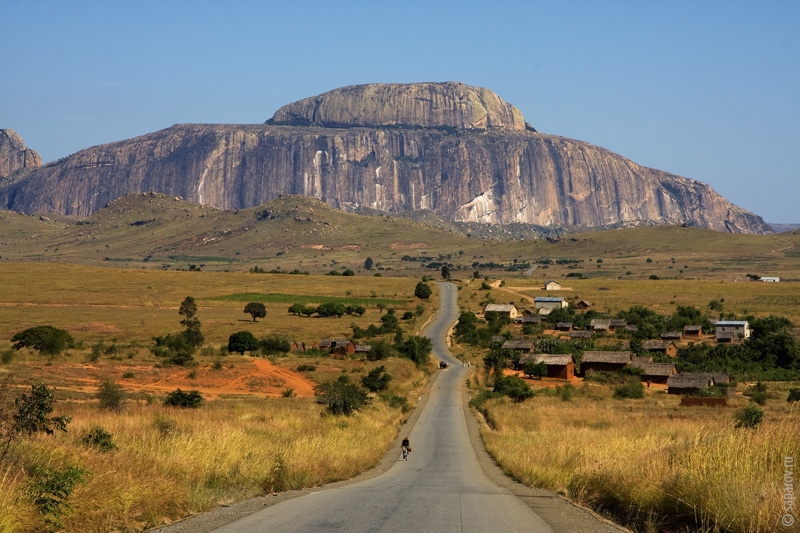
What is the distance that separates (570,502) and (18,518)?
32.0ft

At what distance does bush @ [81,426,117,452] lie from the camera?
15.9m

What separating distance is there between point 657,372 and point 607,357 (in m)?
5.30

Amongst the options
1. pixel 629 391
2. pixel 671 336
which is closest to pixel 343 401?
pixel 629 391

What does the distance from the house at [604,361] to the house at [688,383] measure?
7.42 m

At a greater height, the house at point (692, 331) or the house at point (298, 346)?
the house at point (692, 331)

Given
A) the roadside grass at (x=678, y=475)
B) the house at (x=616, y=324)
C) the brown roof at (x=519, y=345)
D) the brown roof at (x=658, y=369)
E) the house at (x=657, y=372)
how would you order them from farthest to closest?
1. the house at (x=616, y=324)
2. the brown roof at (x=519, y=345)
3. the brown roof at (x=658, y=369)
4. the house at (x=657, y=372)
5. the roadside grass at (x=678, y=475)

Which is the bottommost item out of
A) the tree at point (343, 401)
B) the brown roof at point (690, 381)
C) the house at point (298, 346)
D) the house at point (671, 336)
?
the brown roof at point (690, 381)

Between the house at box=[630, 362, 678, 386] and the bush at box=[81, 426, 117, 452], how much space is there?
180 ft

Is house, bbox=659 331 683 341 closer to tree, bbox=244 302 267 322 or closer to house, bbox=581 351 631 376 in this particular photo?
house, bbox=581 351 631 376

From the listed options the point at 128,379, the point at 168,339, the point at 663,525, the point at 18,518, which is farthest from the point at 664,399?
the point at 18,518

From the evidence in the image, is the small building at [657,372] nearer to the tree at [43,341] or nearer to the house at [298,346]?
the house at [298,346]

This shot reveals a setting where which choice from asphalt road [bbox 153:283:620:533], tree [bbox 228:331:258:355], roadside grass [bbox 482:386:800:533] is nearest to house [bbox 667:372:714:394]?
tree [bbox 228:331:258:355]

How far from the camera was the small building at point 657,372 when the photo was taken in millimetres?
65750

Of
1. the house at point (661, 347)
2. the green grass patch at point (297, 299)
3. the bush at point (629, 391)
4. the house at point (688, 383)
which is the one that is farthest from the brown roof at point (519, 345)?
the green grass patch at point (297, 299)
